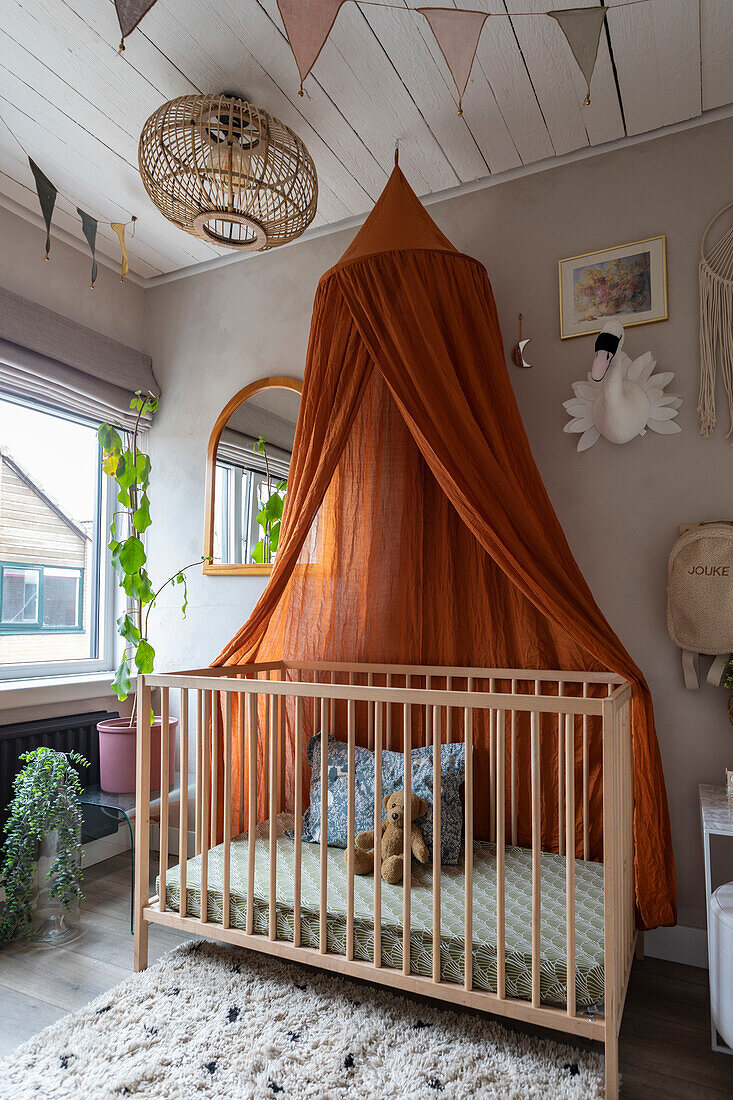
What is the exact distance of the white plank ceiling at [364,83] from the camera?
1.91 m

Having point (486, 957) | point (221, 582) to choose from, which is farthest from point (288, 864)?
point (221, 582)

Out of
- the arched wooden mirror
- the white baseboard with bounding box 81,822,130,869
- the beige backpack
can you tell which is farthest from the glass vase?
the beige backpack

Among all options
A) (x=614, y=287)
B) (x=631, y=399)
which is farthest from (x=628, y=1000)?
(x=614, y=287)

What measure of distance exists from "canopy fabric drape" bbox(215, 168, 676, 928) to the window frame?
106cm

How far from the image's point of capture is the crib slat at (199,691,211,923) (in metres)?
1.97

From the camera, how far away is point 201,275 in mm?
3285

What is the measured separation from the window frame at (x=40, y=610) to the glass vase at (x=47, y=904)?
91 centimetres

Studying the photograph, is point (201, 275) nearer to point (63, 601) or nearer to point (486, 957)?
point (63, 601)

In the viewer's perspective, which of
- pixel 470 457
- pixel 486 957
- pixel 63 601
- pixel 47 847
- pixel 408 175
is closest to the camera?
pixel 486 957

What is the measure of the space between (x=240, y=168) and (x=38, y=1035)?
8.14 feet

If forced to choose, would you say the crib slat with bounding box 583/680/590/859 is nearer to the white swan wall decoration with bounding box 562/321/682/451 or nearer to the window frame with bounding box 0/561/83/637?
the white swan wall decoration with bounding box 562/321/682/451

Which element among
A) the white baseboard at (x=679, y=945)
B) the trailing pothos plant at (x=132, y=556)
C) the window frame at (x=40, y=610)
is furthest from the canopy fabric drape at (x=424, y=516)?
the window frame at (x=40, y=610)

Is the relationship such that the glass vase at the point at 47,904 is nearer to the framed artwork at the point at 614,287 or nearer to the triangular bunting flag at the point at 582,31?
the framed artwork at the point at 614,287

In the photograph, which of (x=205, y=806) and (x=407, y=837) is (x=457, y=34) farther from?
(x=205, y=806)
